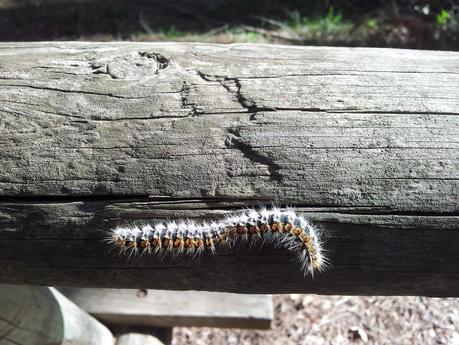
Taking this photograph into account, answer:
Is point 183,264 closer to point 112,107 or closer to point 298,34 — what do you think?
point 112,107

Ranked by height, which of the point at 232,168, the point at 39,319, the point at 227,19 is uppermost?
the point at 227,19

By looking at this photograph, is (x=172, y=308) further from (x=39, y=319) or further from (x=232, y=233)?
(x=232, y=233)

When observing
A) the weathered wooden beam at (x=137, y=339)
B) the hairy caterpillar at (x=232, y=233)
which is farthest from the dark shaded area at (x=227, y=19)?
the hairy caterpillar at (x=232, y=233)

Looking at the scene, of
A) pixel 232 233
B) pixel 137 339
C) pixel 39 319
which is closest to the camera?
pixel 232 233

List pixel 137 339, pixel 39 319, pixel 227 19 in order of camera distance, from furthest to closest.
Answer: pixel 227 19, pixel 137 339, pixel 39 319

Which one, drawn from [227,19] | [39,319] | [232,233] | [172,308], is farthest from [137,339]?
[227,19]

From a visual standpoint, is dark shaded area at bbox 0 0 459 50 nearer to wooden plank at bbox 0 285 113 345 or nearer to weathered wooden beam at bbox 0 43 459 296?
wooden plank at bbox 0 285 113 345
